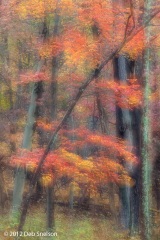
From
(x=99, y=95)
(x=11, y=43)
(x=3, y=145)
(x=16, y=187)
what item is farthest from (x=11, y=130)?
(x=99, y=95)

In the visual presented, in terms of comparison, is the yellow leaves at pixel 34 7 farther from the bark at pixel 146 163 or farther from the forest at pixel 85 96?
the bark at pixel 146 163

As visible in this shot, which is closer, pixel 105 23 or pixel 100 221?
pixel 105 23

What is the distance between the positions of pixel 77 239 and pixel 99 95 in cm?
527

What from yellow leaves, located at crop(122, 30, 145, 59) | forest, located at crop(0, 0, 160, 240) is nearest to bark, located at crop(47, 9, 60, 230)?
forest, located at crop(0, 0, 160, 240)

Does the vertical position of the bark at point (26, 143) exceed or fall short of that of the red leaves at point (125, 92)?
it falls short

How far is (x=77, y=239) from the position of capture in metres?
14.5

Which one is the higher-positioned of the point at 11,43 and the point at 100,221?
the point at 11,43

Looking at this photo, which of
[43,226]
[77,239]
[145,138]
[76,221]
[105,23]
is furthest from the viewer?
[76,221]

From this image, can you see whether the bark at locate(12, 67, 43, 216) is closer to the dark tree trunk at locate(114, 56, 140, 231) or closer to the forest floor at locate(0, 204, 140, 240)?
the forest floor at locate(0, 204, 140, 240)

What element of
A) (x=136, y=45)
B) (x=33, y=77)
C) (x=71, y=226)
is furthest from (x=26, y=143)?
(x=136, y=45)

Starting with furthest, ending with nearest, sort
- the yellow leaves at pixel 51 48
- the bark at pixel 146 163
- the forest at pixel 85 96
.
Answer: the yellow leaves at pixel 51 48 → the forest at pixel 85 96 → the bark at pixel 146 163

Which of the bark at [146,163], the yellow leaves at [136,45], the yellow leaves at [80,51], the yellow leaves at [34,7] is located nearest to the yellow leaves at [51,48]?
the yellow leaves at [80,51]

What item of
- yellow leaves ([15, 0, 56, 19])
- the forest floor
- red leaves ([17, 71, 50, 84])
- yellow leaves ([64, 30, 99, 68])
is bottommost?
the forest floor

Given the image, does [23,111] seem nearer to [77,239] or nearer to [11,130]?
[11,130]
